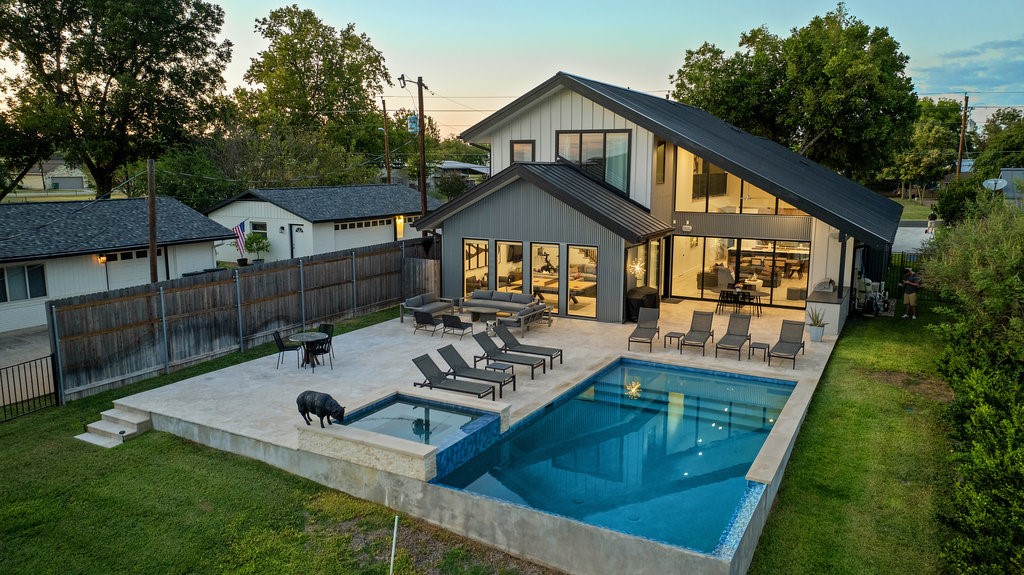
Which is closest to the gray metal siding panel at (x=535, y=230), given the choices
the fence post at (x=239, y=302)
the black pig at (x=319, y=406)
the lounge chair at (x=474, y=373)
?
the lounge chair at (x=474, y=373)

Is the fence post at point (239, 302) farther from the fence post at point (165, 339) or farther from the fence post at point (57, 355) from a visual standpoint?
the fence post at point (57, 355)

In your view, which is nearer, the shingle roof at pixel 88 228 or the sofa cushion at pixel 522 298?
the shingle roof at pixel 88 228

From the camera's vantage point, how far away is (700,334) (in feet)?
55.6

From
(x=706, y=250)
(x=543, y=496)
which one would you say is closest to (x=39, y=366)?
(x=543, y=496)

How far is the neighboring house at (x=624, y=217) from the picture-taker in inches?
773

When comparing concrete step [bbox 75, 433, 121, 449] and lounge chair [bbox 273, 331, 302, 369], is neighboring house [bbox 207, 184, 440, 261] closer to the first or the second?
lounge chair [bbox 273, 331, 302, 369]

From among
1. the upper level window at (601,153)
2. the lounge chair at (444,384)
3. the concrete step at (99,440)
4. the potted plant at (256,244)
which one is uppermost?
the upper level window at (601,153)

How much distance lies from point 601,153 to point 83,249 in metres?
15.8

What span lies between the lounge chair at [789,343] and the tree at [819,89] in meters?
23.2

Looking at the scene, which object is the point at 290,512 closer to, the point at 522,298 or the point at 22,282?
the point at 522,298

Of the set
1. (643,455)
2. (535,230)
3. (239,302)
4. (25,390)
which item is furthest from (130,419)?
(535,230)

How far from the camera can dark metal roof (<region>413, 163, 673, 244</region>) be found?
19.0 m

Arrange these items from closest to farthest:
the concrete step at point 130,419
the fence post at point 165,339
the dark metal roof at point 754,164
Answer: the concrete step at point 130,419 → the fence post at point 165,339 → the dark metal roof at point 754,164

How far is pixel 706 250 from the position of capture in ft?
73.2
